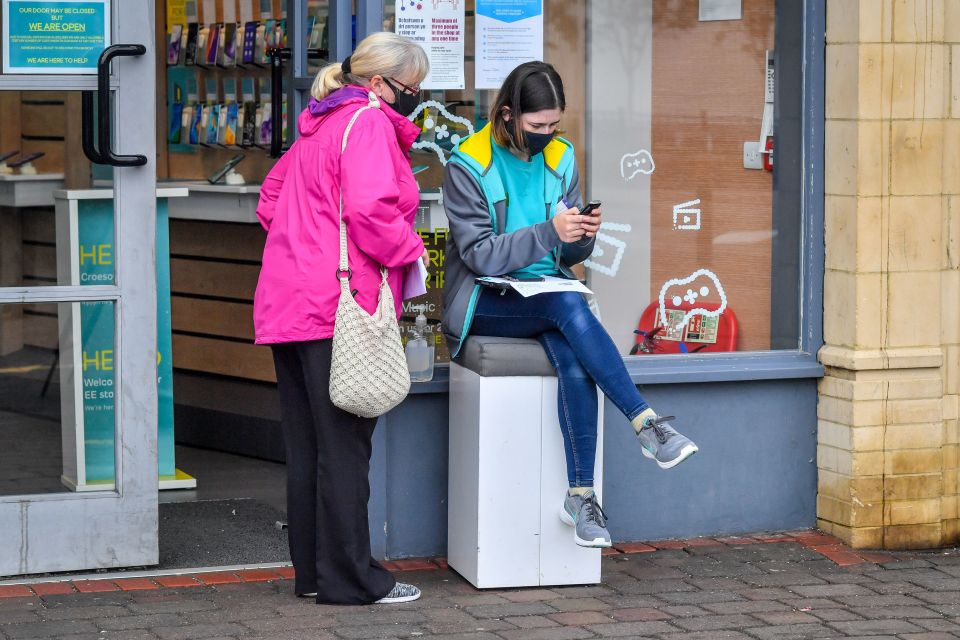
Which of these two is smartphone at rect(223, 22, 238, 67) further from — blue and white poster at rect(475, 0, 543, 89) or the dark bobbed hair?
the dark bobbed hair

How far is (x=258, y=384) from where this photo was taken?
812 centimetres

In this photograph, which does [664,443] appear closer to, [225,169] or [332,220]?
[332,220]

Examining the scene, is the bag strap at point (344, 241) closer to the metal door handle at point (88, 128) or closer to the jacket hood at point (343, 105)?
the jacket hood at point (343, 105)

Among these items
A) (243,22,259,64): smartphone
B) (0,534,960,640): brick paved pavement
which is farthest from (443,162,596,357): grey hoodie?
(243,22,259,64): smartphone

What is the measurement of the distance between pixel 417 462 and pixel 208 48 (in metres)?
3.83

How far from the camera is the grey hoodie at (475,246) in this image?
205 inches

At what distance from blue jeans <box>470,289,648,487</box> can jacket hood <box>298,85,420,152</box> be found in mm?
737

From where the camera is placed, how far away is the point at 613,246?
6.24 m

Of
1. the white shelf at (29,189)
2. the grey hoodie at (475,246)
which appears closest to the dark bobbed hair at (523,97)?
the grey hoodie at (475,246)

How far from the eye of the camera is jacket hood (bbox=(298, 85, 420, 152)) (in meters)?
4.96

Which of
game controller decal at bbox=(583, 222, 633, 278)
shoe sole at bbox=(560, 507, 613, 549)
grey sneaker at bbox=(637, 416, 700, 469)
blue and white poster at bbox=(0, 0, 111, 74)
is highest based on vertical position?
blue and white poster at bbox=(0, 0, 111, 74)

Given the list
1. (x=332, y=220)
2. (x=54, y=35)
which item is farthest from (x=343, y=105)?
(x=54, y=35)

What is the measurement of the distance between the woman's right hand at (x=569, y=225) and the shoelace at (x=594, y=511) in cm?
89

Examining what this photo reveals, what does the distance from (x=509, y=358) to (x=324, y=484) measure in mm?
765
